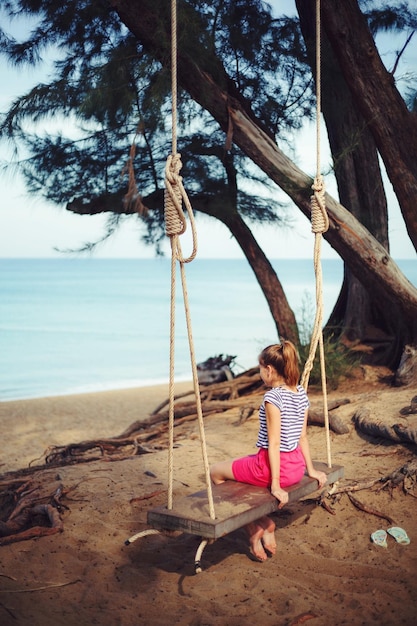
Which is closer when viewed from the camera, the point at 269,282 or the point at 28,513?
the point at 28,513

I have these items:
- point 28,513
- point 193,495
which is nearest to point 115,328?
point 28,513

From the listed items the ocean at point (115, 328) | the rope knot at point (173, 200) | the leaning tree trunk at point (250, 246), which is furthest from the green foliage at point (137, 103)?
the rope knot at point (173, 200)

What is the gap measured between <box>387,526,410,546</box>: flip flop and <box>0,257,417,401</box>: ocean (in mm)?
3681

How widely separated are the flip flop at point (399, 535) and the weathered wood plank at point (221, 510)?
61 cm

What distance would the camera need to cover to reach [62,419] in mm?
8055

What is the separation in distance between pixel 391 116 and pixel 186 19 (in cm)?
184

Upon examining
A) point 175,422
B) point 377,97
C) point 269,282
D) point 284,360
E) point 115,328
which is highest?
point 377,97

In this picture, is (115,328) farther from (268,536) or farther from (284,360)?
(284,360)

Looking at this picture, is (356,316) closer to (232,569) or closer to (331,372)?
(331,372)

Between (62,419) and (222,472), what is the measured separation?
17.1ft

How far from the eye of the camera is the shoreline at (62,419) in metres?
6.64

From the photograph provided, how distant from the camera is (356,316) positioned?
7.21 metres

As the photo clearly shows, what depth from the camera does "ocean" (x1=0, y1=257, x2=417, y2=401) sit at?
48.5 ft

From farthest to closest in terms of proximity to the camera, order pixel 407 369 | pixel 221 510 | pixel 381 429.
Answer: pixel 407 369 → pixel 381 429 → pixel 221 510
